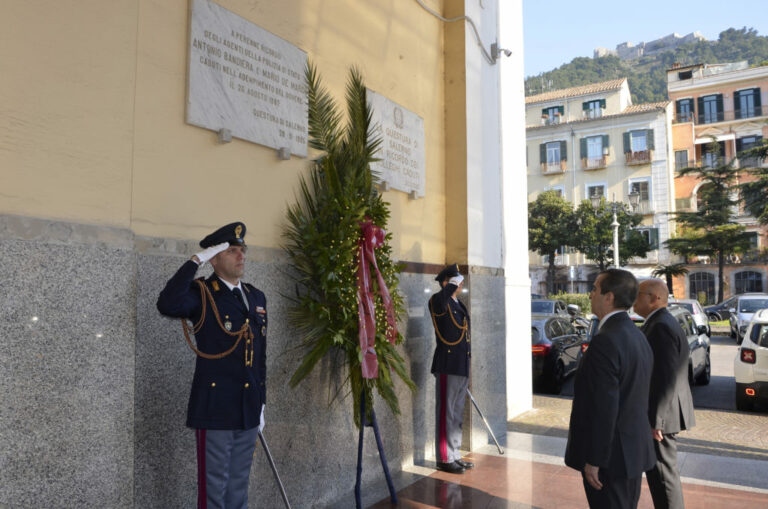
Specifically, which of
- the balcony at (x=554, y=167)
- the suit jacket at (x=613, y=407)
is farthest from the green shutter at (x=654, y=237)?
the suit jacket at (x=613, y=407)

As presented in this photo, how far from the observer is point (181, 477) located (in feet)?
12.7

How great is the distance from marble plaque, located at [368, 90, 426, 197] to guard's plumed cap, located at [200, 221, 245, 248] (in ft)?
8.02

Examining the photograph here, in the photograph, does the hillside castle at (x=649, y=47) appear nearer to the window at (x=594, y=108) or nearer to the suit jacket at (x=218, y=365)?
the window at (x=594, y=108)

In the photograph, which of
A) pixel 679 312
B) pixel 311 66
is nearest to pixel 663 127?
pixel 679 312

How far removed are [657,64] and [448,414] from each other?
147709 millimetres

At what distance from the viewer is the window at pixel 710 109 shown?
4731cm

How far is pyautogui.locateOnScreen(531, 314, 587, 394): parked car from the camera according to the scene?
446 inches

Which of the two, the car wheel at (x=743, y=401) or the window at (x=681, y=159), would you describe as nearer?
the car wheel at (x=743, y=401)

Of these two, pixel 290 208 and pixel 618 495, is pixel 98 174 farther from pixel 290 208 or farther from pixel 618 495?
pixel 618 495

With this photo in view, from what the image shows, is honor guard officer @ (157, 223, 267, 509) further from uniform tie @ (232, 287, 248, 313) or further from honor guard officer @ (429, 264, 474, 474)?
honor guard officer @ (429, 264, 474, 474)

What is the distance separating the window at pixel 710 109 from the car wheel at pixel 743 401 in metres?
43.8

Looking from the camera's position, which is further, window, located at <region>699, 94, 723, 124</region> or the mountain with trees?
the mountain with trees

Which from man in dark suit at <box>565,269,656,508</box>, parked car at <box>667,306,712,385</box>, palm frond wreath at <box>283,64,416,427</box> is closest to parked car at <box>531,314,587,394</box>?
parked car at <box>667,306,712,385</box>

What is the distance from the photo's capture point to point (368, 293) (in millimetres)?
4957
